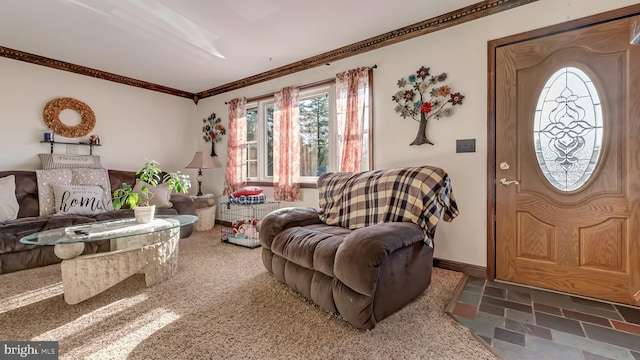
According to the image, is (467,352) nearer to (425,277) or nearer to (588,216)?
(425,277)

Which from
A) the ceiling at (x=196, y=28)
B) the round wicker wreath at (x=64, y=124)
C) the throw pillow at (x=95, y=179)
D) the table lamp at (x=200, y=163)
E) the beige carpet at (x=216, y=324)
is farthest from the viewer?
the table lamp at (x=200, y=163)

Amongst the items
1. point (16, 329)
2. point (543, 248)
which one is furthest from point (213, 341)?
point (543, 248)

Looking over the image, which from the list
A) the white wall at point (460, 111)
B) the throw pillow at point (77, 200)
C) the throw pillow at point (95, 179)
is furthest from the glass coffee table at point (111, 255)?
the white wall at point (460, 111)

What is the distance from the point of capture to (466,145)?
2.44 metres

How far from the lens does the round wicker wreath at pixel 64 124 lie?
3506 mm

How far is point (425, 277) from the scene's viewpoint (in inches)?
78.1

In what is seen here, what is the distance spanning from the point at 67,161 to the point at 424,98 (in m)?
4.28

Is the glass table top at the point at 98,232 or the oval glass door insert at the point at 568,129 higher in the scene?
the oval glass door insert at the point at 568,129

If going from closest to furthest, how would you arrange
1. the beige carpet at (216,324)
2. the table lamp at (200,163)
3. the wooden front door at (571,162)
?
the beige carpet at (216,324) < the wooden front door at (571,162) < the table lamp at (200,163)

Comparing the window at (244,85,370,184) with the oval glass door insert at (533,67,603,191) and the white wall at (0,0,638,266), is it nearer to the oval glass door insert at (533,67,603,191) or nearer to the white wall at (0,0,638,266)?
the white wall at (0,0,638,266)

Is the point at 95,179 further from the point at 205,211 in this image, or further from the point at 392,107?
the point at 392,107

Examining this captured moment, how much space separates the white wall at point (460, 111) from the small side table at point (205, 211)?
281 cm

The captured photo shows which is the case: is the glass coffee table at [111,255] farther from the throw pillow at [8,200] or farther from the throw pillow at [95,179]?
the throw pillow at [95,179]

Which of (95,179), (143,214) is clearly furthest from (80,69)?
(143,214)
